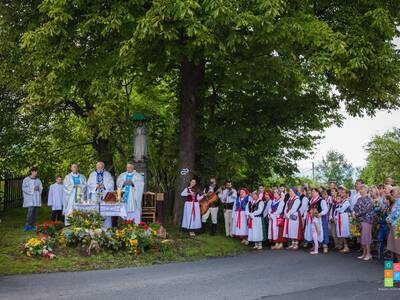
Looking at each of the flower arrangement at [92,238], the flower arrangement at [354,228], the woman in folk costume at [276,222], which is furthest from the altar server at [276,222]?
the flower arrangement at [92,238]

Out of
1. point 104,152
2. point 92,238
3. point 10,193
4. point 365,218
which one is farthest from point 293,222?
point 10,193

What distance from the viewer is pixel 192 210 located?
16500 mm

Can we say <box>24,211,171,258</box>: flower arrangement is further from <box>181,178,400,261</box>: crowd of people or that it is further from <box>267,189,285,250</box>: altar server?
<box>267,189,285,250</box>: altar server

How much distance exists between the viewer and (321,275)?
35.8 feet

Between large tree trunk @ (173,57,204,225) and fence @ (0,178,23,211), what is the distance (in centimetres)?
928

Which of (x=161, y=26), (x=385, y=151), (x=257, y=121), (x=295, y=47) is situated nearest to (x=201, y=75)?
(x=257, y=121)

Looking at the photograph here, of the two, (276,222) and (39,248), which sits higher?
(276,222)

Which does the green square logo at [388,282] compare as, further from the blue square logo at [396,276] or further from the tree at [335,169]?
the tree at [335,169]

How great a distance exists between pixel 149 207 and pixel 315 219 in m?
5.82

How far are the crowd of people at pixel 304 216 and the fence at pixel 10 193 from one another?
33.0ft

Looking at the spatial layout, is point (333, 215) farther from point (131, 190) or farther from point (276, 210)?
point (131, 190)

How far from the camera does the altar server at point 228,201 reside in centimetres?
1659

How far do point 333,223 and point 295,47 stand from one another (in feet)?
16.8

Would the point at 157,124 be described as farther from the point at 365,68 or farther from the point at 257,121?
the point at 365,68
